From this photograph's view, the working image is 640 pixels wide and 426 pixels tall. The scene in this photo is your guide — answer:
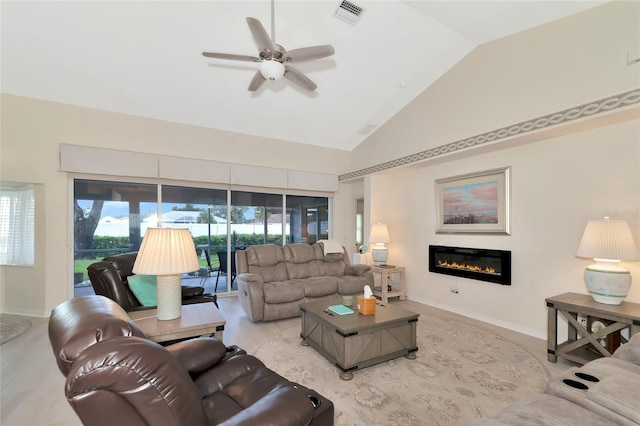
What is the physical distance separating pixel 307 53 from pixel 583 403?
2983mm

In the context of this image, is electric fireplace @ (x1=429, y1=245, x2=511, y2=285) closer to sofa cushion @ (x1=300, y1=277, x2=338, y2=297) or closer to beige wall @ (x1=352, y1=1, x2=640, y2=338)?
beige wall @ (x1=352, y1=1, x2=640, y2=338)

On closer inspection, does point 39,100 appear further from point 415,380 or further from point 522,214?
point 522,214

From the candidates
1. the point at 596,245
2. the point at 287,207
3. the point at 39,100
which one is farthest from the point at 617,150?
the point at 39,100

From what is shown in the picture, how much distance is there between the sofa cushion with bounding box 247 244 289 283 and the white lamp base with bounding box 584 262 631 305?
3559 millimetres

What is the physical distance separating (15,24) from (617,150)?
20.8 feet

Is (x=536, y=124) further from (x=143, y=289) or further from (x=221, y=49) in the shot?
(x=143, y=289)

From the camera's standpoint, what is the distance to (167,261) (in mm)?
1948

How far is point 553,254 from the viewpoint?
129 inches

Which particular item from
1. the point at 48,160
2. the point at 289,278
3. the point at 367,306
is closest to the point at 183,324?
the point at 367,306

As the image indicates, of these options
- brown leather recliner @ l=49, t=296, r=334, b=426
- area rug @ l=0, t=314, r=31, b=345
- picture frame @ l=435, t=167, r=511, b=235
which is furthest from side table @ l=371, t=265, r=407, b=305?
area rug @ l=0, t=314, r=31, b=345

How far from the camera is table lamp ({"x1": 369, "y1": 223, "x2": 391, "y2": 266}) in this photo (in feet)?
16.5

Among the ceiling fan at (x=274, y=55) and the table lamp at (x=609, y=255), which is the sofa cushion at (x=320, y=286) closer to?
the ceiling fan at (x=274, y=55)

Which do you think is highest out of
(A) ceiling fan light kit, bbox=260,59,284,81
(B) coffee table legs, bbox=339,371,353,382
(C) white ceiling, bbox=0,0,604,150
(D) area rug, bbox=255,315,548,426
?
(C) white ceiling, bbox=0,0,604,150

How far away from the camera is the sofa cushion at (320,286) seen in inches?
158
